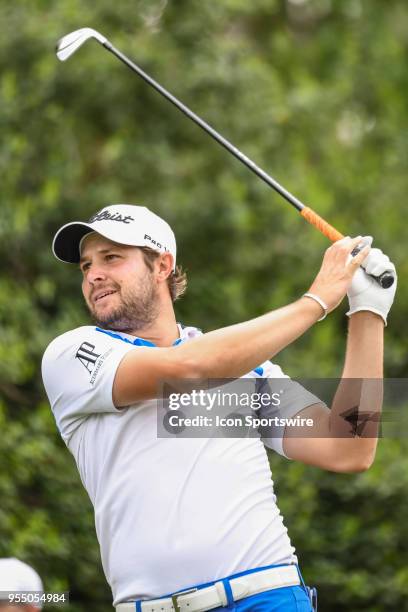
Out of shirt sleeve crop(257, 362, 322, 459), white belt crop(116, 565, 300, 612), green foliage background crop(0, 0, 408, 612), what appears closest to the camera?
white belt crop(116, 565, 300, 612)

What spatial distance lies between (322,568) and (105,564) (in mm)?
4153

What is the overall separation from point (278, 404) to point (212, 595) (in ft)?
2.44

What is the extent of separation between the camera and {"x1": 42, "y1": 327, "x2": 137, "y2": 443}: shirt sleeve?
9.47 feet

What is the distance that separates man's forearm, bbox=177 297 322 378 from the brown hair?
0.61 meters

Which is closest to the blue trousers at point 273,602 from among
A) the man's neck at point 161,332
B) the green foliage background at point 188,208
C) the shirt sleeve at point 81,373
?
the shirt sleeve at point 81,373

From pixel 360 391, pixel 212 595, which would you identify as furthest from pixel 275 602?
pixel 360 391

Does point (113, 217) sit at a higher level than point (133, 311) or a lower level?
higher

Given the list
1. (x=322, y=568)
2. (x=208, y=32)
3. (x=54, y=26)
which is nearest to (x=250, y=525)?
(x=322, y=568)

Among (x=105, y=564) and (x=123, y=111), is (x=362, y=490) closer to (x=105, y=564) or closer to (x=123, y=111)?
(x=123, y=111)

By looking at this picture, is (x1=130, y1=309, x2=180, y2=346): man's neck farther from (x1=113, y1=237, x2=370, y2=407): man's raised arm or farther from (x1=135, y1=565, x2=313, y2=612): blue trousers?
(x1=135, y1=565, x2=313, y2=612): blue trousers

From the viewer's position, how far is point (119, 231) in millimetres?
3248

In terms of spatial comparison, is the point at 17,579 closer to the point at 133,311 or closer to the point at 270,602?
the point at 270,602

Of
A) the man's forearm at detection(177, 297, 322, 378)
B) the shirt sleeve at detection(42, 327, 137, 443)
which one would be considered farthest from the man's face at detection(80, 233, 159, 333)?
the man's forearm at detection(177, 297, 322, 378)

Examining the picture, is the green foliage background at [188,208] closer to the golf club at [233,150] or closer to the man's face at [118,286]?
the golf club at [233,150]
